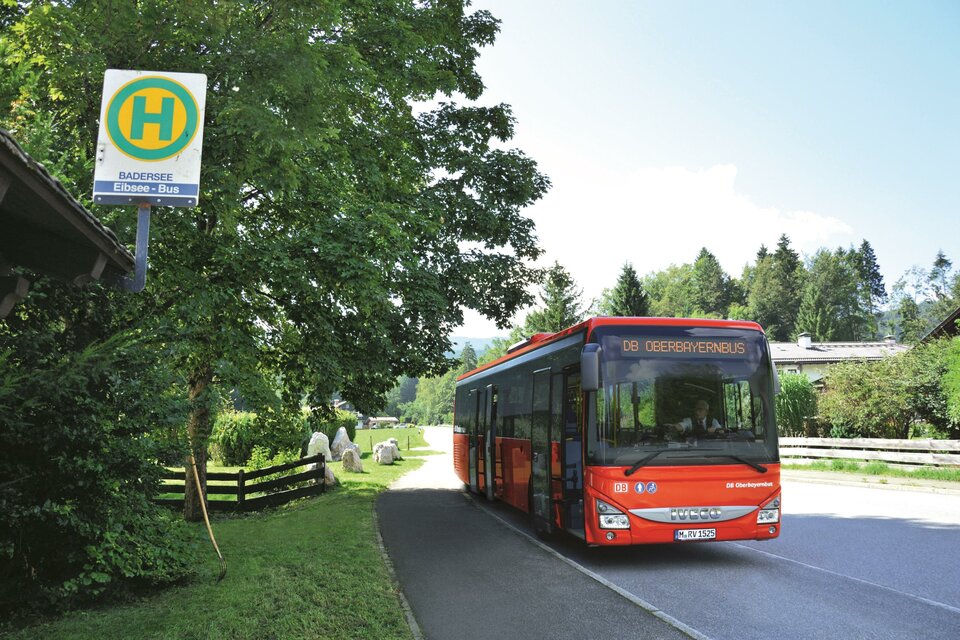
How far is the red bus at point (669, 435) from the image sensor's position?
843 centimetres

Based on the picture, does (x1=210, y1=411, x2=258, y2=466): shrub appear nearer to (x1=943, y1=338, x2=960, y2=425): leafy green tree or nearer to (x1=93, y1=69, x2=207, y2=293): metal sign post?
(x1=943, y1=338, x2=960, y2=425): leafy green tree

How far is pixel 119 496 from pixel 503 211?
13.7 metres

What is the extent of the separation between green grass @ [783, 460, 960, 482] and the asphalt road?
619 centimetres

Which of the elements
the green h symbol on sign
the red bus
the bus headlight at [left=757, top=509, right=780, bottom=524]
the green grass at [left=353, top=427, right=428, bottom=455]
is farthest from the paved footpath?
the green grass at [left=353, top=427, right=428, bottom=455]

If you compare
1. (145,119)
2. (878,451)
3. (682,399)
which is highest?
(145,119)

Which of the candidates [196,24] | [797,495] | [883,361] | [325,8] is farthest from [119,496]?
[883,361]

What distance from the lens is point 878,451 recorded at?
21922mm

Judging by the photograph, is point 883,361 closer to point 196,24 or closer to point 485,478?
point 485,478

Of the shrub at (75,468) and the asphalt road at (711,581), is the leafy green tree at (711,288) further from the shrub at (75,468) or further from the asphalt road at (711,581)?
the shrub at (75,468)

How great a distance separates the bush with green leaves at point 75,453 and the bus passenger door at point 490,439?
819 cm

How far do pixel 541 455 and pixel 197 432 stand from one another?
4.98 metres

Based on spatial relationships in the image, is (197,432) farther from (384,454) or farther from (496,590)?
(384,454)

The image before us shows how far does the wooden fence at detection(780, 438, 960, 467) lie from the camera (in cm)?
1923

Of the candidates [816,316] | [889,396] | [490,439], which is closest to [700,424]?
[490,439]
